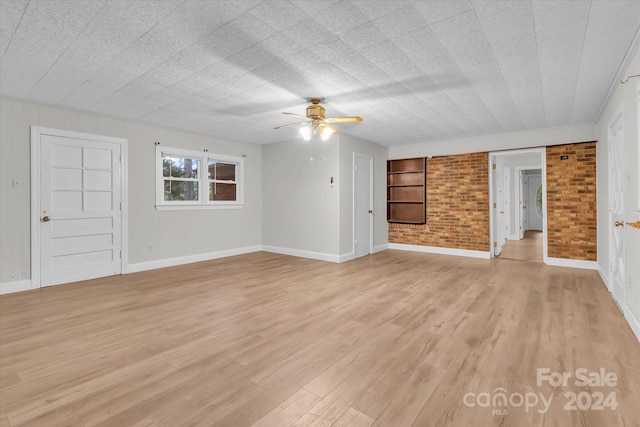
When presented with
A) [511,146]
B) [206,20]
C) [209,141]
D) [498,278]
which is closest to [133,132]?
[209,141]

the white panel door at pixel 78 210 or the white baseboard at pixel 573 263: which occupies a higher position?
the white panel door at pixel 78 210

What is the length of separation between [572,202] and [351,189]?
392 centimetres

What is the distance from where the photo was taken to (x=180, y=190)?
19.4 ft

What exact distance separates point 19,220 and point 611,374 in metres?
6.44

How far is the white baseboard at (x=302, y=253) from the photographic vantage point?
6.04 metres

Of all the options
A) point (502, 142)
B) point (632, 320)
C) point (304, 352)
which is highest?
point (502, 142)

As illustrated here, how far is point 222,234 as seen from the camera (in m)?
6.53

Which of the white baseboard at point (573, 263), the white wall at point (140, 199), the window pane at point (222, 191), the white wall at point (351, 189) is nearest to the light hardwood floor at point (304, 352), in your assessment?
the white wall at point (140, 199)

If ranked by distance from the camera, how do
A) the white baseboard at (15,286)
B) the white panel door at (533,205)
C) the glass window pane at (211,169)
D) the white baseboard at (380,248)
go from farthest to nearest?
the white panel door at (533,205)
the white baseboard at (380,248)
the glass window pane at (211,169)
the white baseboard at (15,286)

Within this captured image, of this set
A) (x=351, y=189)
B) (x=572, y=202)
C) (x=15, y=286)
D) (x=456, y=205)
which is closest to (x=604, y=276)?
(x=572, y=202)

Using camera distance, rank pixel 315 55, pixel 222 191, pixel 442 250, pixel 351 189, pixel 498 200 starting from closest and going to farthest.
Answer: pixel 315 55, pixel 351 189, pixel 222 191, pixel 442 250, pixel 498 200

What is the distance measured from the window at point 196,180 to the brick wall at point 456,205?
4.26 m

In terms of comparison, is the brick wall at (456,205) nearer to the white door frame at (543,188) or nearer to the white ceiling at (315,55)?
the white door frame at (543,188)

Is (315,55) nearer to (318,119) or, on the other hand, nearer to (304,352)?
(318,119)
